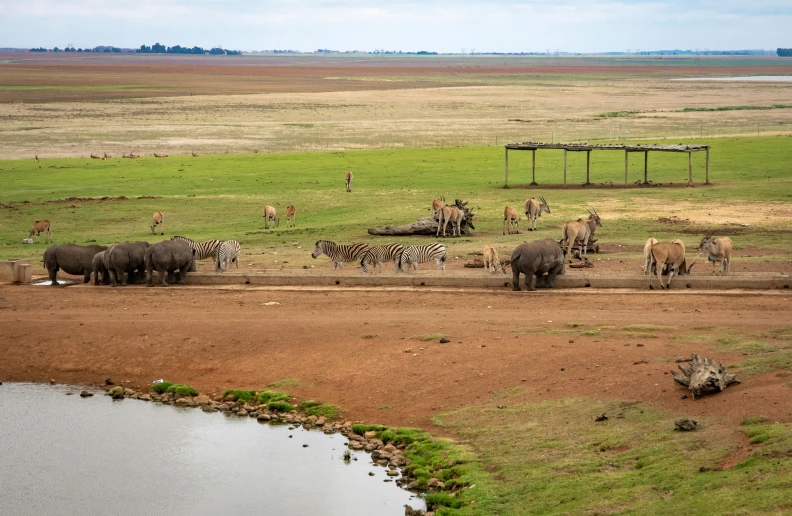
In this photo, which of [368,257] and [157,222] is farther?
[157,222]

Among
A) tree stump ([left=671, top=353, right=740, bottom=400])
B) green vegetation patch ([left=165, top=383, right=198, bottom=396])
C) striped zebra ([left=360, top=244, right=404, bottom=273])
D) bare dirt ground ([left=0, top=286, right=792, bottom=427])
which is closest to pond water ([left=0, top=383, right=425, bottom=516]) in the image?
green vegetation patch ([left=165, top=383, right=198, bottom=396])

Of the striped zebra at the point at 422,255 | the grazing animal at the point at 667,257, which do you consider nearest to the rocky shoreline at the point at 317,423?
the striped zebra at the point at 422,255

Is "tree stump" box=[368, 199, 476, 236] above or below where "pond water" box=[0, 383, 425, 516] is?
above

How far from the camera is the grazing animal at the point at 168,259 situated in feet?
80.2

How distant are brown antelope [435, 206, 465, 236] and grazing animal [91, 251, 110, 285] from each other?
10.7 metres

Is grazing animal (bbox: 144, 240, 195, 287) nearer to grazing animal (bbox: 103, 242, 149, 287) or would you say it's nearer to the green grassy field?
grazing animal (bbox: 103, 242, 149, 287)

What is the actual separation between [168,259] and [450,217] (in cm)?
1049

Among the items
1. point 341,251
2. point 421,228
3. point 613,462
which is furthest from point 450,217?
point 613,462

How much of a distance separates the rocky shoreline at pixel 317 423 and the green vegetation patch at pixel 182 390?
6cm

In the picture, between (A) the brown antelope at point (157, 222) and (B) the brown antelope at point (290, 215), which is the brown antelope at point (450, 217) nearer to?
(B) the brown antelope at point (290, 215)

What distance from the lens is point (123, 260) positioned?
81.4ft

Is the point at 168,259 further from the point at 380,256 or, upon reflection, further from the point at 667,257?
the point at 667,257

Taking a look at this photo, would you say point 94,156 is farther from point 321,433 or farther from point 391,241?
point 321,433

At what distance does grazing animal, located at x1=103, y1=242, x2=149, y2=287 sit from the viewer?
24.8 metres
